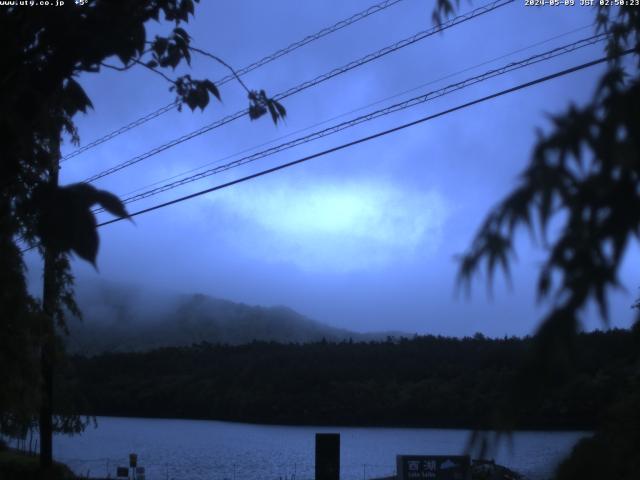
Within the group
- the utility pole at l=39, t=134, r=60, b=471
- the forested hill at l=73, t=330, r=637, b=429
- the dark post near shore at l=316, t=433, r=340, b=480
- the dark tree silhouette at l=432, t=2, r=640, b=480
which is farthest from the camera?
the forested hill at l=73, t=330, r=637, b=429

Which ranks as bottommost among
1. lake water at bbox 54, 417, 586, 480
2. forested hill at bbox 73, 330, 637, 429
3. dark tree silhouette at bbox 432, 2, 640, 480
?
lake water at bbox 54, 417, 586, 480

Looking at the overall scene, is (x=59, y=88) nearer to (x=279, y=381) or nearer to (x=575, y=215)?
(x=575, y=215)

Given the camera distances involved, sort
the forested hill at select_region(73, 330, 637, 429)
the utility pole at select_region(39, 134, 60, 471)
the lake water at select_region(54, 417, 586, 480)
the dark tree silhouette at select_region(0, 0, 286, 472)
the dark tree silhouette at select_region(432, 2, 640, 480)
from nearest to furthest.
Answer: the dark tree silhouette at select_region(432, 2, 640, 480), the dark tree silhouette at select_region(0, 0, 286, 472), the utility pole at select_region(39, 134, 60, 471), the lake water at select_region(54, 417, 586, 480), the forested hill at select_region(73, 330, 637, 429)

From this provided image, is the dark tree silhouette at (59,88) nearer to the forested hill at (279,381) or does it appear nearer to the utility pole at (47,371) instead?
the utility pole at (47,371)

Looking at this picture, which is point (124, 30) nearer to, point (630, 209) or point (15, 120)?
point (15, 120)

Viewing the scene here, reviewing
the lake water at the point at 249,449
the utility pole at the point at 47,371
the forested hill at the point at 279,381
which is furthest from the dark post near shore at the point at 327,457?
the forested hill at the point at 279,381

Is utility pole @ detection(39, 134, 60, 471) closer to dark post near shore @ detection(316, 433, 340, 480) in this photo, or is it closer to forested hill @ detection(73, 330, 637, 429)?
dark post near shore @ detection(316, 433, 340, 480)

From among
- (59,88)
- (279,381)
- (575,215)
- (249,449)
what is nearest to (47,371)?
(59,88)

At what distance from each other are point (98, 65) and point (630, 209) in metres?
3.56

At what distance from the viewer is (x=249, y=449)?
131 feet

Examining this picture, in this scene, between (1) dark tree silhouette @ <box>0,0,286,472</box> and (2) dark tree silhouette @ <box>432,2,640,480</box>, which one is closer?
(2) dark tree silhouette @ <box>432,2,640,480</box>

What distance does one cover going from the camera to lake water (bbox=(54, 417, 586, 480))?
1168 inches

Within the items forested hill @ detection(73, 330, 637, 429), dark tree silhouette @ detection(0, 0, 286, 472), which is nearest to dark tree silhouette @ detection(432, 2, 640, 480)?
dark tree silhouette @ detection(0, 0, 286, 472)

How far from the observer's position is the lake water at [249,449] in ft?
97.3
